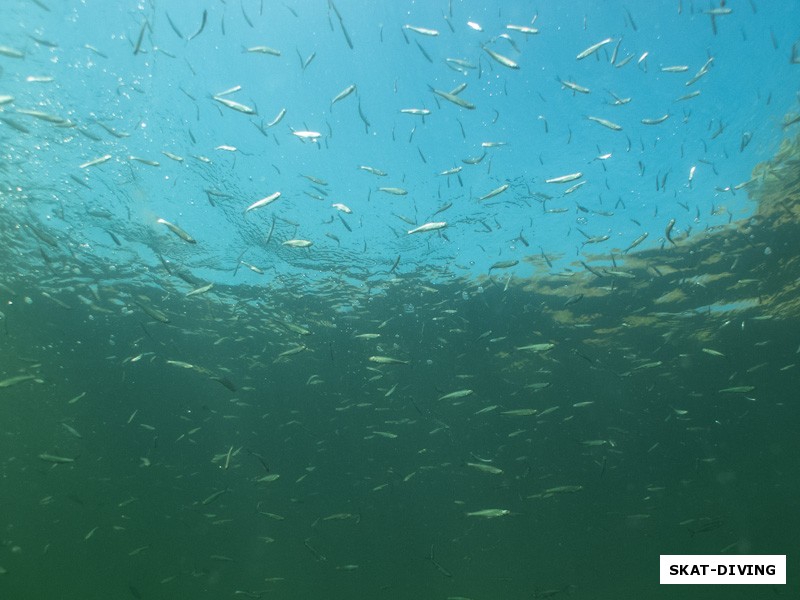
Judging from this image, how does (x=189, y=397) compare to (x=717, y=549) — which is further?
(x=717, y=549)

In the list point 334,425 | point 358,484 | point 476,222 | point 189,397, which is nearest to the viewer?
point 476,222

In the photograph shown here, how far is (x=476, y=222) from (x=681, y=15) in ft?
20.3

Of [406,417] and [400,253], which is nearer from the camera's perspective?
[400,253]

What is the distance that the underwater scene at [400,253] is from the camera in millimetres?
9203

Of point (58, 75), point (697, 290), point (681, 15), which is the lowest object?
point (697, 290)

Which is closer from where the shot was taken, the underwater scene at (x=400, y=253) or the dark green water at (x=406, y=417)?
the underwater scene at (x=400, y=253)

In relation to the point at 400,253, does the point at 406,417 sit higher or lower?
lower

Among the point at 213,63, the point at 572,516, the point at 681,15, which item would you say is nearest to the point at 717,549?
the point at 572,516

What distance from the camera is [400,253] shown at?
14.2 metres

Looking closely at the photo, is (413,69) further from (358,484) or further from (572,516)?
(572,516)

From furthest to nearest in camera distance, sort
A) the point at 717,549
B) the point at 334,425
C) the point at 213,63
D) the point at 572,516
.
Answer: the point at 717,549
the point at 572,516
the point at 334,425
the point at 213,63

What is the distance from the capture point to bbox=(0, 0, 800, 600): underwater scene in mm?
9203

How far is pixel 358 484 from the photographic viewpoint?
28.2 meters

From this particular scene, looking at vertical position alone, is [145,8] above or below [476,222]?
above
